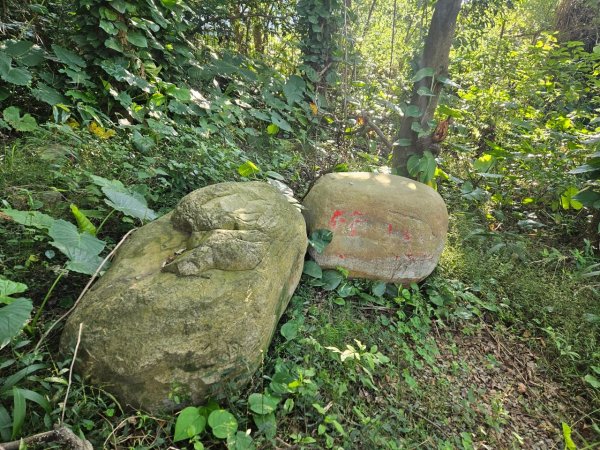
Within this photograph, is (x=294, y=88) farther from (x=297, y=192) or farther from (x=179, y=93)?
(x=297, y=192)

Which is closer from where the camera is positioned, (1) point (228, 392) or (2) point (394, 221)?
(1) point (228, 392)

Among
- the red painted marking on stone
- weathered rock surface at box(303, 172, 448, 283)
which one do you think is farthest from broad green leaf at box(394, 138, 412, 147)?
the red painted marking on stone

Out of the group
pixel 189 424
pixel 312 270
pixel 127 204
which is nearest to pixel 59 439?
pixel 189 424

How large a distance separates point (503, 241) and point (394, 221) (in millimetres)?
1454

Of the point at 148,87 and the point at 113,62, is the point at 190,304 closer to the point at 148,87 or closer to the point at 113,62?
the point at 148,87

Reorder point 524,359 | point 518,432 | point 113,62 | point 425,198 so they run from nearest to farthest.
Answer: point 518,432, point 524,359, point 425,198, point 113,62

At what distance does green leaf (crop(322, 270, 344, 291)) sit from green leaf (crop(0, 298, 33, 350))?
1.57m

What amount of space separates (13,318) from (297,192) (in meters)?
2.22

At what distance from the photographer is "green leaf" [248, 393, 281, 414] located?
142cm

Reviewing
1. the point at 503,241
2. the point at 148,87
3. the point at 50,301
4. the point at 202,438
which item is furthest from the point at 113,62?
the point at 503,241

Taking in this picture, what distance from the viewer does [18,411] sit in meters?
1.15

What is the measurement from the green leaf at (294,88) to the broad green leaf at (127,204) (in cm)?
262

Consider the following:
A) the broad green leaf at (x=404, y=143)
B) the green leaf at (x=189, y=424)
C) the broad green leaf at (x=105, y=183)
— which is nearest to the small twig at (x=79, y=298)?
the broad green leaf at (x=105, y=183)

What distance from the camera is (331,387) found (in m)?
1.69
